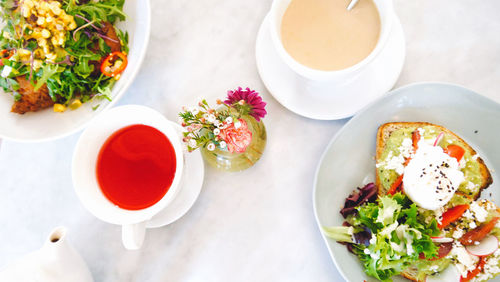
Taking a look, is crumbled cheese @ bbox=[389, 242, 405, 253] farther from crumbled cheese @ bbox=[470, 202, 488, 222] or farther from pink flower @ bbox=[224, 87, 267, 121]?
pink flower @ bbox=[224, 87, 267, 121]

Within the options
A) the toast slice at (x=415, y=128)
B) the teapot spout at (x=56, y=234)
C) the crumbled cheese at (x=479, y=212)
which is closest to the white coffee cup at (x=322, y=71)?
the toast slice at (x=415, y=128)

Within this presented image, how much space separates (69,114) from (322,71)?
688mm

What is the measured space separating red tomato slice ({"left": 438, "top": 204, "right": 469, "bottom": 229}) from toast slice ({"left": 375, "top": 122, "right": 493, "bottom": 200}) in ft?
0.21

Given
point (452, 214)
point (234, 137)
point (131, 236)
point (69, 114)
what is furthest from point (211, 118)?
point (452, 214)

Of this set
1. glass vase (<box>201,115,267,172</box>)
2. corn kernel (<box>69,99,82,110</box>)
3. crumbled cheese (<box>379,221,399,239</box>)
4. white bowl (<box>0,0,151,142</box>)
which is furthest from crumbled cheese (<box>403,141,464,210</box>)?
corn kernel (<box>69,99,82,110</box>)

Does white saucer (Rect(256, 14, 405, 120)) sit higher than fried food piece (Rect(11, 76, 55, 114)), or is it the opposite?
white saucer (Rect(256, 14, 405, 120))

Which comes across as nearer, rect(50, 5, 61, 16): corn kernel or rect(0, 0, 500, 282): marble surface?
rect(50, 5, 61, 16): corn kernel

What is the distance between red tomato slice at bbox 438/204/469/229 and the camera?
38.3 inches

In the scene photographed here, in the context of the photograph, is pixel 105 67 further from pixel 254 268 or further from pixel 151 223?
pixel 254 268

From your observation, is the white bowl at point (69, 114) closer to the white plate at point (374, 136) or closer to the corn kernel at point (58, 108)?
the corn kernel at point (58, 108)

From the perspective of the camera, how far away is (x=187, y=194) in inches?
42.9

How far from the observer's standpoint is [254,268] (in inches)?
43.5

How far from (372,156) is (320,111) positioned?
0.66 ft

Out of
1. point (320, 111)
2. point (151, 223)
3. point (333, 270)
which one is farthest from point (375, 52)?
point (151, 223)
